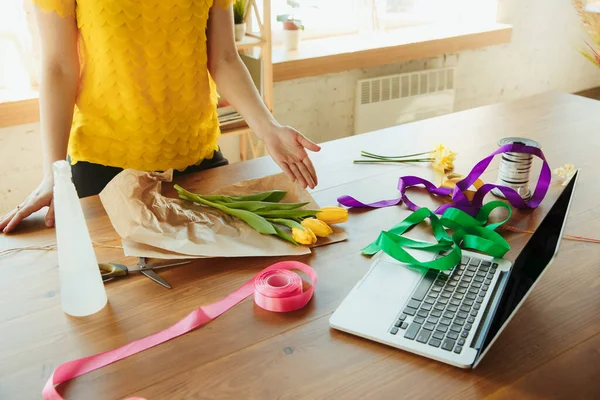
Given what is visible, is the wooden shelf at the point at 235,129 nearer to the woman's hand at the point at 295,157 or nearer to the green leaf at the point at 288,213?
the woman's hand at the point at 295,157

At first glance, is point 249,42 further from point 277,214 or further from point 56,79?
point 277,214

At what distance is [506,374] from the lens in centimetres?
83

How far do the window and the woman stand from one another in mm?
1701

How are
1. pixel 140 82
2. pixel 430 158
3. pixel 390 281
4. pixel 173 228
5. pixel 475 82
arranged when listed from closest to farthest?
1. pixel 390 281
2. pixel 173 228
3. pixel 140 82
4. pixel 430 158
5. pixel 475 82

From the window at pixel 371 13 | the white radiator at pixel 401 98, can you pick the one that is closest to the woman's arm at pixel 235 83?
the window at pixel 371 13

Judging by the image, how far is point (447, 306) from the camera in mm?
952

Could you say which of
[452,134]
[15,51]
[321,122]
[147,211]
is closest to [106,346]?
[147,211]

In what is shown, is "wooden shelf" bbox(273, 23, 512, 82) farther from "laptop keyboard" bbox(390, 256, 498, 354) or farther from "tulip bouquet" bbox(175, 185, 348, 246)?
"laptop keyboard" bbox(390, 256, 498, 354)

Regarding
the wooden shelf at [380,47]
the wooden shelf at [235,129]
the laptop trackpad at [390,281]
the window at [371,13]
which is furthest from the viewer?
the window at [371,13]

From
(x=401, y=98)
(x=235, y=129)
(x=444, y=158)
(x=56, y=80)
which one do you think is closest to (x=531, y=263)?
(x=444, y=158)

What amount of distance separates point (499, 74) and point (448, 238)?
2995 mm

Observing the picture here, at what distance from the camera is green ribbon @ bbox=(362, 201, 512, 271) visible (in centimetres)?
107

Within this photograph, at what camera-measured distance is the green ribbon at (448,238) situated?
107 centimetres

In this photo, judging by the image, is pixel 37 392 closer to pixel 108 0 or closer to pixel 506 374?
pixel 506 374
